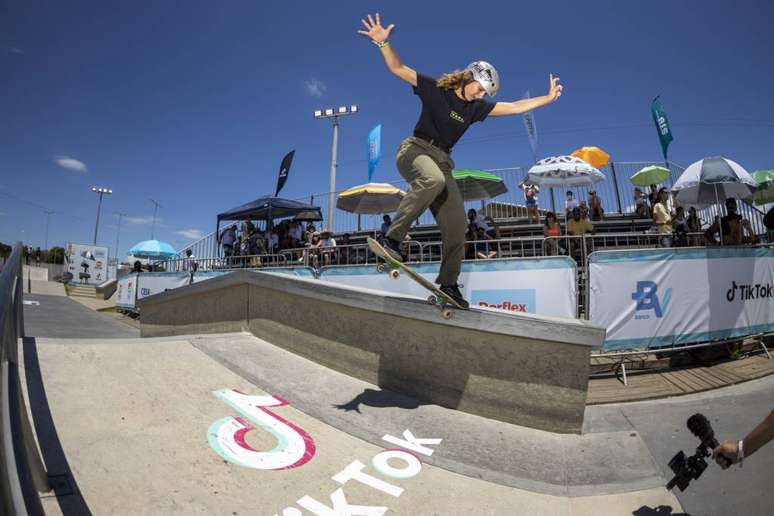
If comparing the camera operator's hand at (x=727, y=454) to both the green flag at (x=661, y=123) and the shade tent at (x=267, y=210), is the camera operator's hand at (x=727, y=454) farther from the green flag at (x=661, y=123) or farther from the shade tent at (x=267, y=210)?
the green flag at (x=661, y=123)

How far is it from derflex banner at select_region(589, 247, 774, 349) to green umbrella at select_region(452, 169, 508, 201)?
6814 millimetres

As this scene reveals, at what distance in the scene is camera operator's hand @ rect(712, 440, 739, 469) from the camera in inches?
72.8

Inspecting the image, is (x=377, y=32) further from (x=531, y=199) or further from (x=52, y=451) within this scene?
(x=531, y=199)

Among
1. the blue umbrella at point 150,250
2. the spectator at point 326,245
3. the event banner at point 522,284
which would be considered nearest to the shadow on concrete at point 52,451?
the event banner at point 522,284

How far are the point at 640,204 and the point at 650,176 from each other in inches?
55.8

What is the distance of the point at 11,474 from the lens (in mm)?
1098

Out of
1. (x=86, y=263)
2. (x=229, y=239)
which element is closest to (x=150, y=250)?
(x=229, y=239)

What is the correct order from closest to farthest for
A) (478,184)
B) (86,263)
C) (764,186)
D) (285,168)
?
(764,186)
(478,184)
(285,168)
(86,263)

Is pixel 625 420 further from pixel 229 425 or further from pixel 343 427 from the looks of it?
pixel 229 425

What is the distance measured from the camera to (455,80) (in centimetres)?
375

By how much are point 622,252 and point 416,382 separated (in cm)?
398

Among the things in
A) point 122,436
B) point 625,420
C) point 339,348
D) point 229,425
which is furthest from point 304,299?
point 625,420

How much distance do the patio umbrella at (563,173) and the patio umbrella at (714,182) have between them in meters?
2.52

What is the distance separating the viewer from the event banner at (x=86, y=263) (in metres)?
39.6
